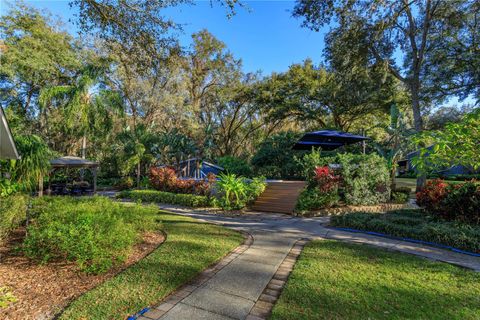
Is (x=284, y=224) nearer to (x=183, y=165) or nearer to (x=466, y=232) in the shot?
(x=466, y=232)

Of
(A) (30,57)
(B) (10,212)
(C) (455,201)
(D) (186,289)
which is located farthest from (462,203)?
(A) (30,57)

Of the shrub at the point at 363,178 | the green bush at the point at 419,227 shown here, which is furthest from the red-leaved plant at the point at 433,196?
the shrub at the point at 363,178

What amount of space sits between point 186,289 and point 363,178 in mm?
9128

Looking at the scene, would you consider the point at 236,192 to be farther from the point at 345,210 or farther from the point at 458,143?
the point at 458,143

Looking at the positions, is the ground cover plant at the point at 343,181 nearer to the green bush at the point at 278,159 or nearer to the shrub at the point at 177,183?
the shrub at the point at 177,183

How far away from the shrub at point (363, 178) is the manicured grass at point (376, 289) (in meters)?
5.34

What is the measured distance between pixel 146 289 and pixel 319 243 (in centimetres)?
409

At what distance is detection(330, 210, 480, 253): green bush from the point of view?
5570 mm

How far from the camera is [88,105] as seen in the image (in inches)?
741

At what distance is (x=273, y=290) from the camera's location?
12.1ft

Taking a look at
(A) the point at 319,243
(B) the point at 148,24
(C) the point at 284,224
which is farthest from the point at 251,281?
(B) the point at 148,24

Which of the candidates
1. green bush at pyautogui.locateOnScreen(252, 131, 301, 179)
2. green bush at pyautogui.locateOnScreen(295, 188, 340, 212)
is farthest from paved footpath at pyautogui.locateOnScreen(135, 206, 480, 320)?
green bush at pyautogui.locateOnScreen(252, 131, 301, 179)

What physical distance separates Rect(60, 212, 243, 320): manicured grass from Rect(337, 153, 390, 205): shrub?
5.92 m

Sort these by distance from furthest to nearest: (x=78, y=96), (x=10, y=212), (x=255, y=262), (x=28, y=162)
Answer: (x=78, y=96), (x=28, y=162), (x=10, y=212), (x=255, y=262)
